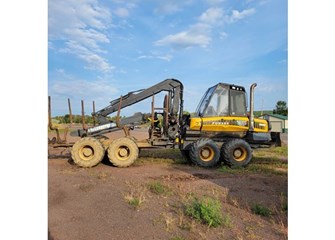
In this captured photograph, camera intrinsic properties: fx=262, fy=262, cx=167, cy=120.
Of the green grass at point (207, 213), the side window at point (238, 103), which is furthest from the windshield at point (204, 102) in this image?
the green grass at point (207, 213)

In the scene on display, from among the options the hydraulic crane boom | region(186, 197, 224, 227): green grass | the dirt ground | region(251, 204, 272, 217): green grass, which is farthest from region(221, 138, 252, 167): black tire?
region(186, 197, 224, 227): green grass

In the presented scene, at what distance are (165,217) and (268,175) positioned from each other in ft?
13.9

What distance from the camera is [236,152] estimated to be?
325 inches

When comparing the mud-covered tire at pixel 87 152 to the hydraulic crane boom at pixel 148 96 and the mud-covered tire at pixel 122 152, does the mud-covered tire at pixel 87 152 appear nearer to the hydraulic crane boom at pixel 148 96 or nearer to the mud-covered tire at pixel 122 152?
the mud-covered tire at pixel 122 152

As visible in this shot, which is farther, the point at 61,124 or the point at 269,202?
the point at 61,124

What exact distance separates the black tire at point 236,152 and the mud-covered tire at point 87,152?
12.4ft

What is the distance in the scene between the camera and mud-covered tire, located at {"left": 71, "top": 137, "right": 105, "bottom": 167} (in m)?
7.72

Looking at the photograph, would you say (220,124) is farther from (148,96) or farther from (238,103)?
(148,96)

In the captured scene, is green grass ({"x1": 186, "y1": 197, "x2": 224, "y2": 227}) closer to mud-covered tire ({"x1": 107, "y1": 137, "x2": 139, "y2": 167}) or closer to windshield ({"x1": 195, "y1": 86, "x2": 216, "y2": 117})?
mud-covered tire ({"x1": 107, "y1": 137, "x2": 139, "y2": 167})

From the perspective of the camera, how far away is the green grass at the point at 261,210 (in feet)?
12.8

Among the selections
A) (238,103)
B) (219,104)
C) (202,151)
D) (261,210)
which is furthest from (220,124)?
(261,210)

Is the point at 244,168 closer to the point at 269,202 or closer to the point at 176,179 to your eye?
the point at 176,179

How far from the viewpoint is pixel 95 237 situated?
3.19 m
